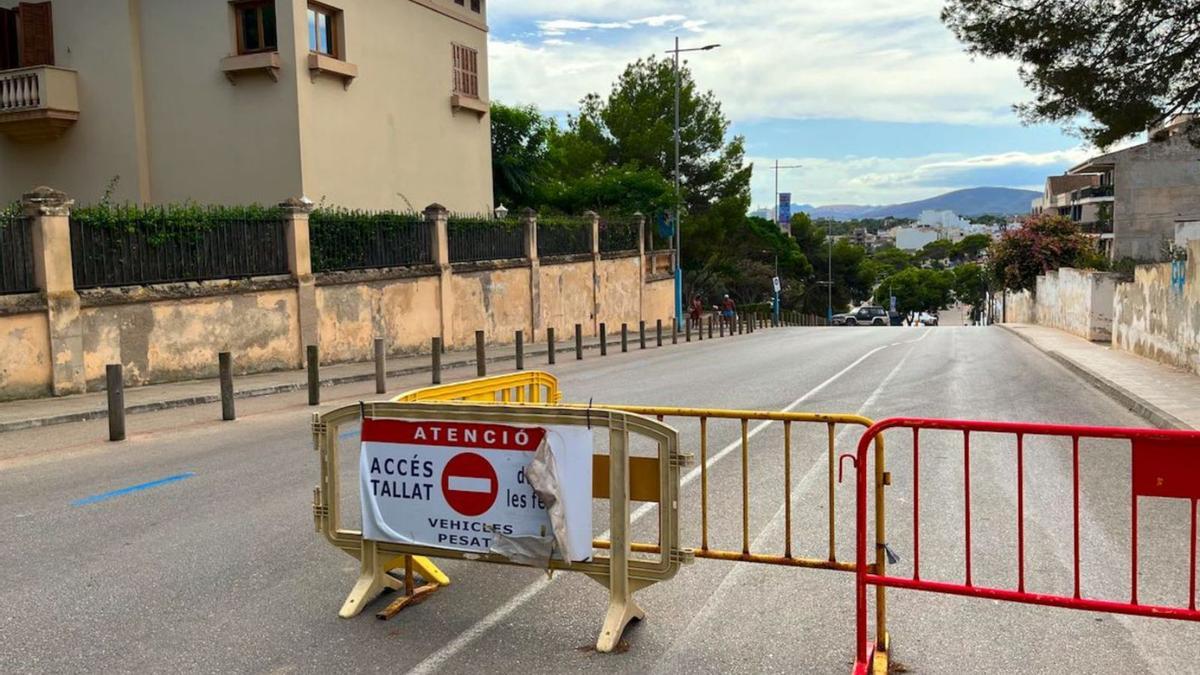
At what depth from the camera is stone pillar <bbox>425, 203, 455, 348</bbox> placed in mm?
23219

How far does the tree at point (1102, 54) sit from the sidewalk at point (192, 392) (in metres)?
12.0

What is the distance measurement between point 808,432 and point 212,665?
25.0ft

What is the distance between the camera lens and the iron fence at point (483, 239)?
80.0 ft

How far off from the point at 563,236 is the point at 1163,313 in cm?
1797

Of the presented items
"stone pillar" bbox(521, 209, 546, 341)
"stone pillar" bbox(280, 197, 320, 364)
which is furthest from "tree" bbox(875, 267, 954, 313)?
"stone pillar" bbox(280, 197, 320, 364)

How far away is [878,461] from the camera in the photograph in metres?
4.57

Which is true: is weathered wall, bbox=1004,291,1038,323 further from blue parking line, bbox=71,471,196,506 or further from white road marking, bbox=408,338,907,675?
white road marking, bbox=408,338,907,675

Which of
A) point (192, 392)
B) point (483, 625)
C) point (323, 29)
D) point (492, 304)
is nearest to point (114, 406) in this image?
point (192, 392)

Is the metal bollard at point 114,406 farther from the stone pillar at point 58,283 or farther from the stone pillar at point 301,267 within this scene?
the stone pillar at point 301,267

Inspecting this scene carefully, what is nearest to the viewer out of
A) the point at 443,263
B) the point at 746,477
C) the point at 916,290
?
the point at 746,477

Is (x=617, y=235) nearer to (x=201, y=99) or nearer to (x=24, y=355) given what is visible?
(x=201, y=99)

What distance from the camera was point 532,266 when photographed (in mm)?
27875

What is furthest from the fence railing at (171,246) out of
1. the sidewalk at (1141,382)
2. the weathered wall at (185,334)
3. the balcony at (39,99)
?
the sidewalk at (1141,382)

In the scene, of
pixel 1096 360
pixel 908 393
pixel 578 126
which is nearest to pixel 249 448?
pixel 908 393
